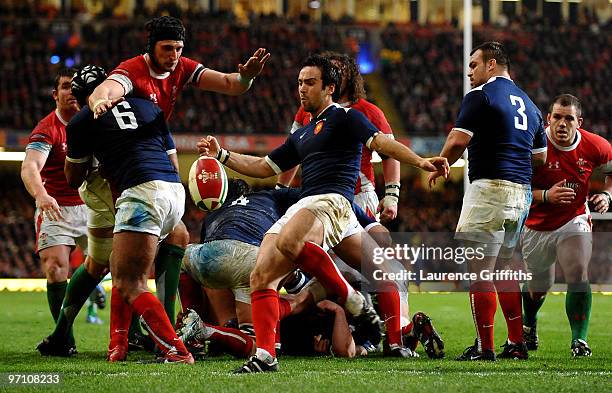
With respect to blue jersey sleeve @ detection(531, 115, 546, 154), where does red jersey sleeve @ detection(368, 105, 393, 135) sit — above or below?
above

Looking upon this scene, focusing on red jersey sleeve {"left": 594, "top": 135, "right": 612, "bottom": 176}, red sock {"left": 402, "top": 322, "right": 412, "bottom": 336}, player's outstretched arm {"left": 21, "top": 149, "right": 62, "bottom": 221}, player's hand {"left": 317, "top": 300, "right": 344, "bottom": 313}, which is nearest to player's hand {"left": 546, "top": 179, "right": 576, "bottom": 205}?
red jersey sleeve {"left": 594, "top": 135, "right": 612, "bottom": 176}

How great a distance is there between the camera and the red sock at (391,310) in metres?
6.40

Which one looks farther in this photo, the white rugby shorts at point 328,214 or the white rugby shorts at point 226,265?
the white rugby shorts at point 226,265

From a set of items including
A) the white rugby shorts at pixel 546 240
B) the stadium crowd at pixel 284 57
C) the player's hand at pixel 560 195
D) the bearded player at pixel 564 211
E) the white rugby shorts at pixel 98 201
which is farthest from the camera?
the stadium crowd at pixel 284 57

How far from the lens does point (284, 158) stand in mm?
6203

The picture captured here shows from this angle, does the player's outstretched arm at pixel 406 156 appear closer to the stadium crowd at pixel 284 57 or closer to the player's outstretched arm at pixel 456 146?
the player's outstretched arm at pixel 456 146

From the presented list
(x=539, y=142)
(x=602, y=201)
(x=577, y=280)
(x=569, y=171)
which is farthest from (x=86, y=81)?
(x=602, y=201)

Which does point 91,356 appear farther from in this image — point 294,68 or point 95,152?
point 294,68

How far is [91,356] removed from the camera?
6516 millimetres

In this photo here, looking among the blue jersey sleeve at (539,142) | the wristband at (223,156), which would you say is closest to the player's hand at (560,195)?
the blue jersey sleeve at (539,142)

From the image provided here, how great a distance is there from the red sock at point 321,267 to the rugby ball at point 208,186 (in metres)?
1.07

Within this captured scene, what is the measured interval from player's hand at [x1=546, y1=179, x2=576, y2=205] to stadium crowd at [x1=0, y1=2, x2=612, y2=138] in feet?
57.0

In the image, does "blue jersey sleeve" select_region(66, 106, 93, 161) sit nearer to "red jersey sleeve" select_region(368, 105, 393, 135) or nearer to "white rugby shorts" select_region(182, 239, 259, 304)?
"white rugby shorts" select_region(182, 239, 259, 304)

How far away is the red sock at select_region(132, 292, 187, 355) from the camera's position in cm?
568
